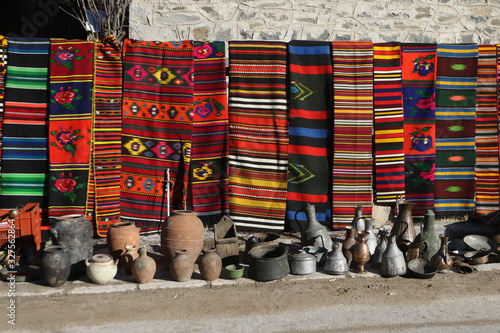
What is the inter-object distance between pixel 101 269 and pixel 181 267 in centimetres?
67

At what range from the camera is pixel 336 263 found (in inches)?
180

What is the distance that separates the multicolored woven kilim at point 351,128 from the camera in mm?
5645

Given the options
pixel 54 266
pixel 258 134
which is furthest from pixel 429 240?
pixel 54 266

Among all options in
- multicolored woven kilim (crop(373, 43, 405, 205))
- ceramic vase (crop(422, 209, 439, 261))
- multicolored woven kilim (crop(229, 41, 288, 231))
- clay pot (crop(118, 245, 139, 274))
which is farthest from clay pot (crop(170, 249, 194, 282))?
multicolored woven kilim (crop(373, 43, 405, 205))

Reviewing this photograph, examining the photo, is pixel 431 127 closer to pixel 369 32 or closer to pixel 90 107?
pixel 369 32

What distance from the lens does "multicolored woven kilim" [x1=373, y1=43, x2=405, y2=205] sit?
5.72 m

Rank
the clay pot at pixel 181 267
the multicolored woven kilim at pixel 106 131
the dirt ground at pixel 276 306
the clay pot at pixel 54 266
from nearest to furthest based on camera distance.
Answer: the dirt ground at pixel 276 306, the clay pot at pixel 54 266, the clay pot at pixel 181 267, the multicolored woven kilim at pixel 106 131

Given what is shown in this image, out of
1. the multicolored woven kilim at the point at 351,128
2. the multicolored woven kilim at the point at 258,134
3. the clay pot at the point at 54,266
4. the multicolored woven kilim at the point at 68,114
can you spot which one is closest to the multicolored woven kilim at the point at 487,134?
the multicolored woven kilim at the point at 351,128

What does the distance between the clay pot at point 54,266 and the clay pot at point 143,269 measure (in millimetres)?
574

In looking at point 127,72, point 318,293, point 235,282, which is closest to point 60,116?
point 127,72

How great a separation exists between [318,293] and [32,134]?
335 cm

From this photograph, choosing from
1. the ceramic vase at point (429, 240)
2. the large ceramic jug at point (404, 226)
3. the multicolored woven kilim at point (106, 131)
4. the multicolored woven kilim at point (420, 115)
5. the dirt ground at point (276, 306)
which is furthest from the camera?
the multicolored woven kilim at point (420, 115)

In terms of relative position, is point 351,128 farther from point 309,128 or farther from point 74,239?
point 74,239

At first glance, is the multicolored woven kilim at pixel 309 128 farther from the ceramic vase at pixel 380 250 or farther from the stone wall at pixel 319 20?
the ceramic vase at pixel 380 250
